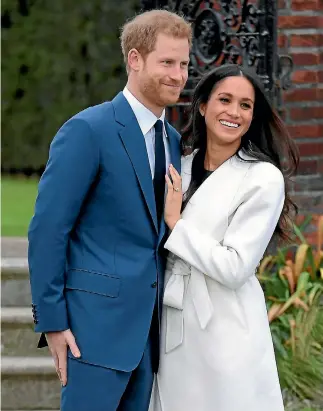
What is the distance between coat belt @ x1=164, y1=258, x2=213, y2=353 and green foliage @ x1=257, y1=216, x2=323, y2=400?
69.5 inches

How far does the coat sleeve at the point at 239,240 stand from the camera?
3635 mm

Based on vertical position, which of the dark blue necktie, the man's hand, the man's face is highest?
the man's face

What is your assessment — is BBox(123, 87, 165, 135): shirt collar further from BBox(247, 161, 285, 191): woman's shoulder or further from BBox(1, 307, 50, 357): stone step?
BBox(1, 307, 50, 357): stone step

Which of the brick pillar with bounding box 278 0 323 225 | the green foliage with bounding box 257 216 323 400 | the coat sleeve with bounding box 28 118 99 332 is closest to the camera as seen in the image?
the coat sleeve with bounding box 28 118 99 332

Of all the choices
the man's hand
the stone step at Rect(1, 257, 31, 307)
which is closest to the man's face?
the man's hand

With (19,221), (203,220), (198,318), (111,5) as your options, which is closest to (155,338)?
(198,318)

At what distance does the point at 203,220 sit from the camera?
12.4ft

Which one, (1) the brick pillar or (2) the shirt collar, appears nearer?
(2) the shirt collar

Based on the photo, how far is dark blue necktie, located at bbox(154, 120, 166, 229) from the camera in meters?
3.80

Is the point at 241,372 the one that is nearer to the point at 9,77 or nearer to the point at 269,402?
the point at 269,402

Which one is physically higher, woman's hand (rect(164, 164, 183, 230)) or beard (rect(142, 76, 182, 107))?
beard (rect(142, 76, 182, 107))

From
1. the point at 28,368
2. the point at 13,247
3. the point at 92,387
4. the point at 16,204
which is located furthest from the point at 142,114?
the point at 16,204

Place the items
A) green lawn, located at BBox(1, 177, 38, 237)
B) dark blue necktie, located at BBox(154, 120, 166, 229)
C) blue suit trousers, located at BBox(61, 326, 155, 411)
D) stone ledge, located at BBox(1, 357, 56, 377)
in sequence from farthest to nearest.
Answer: green lawn, located at BBox(1, 177, 38, 237) < stone ledge, located at BBox(1, 357, 56, 377) < dark blue necktie, located at BBox(154, 120, 166, 229) < blue suit trousers, located at BBox(61, 326, 155, 411)

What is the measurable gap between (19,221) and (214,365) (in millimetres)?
4546
